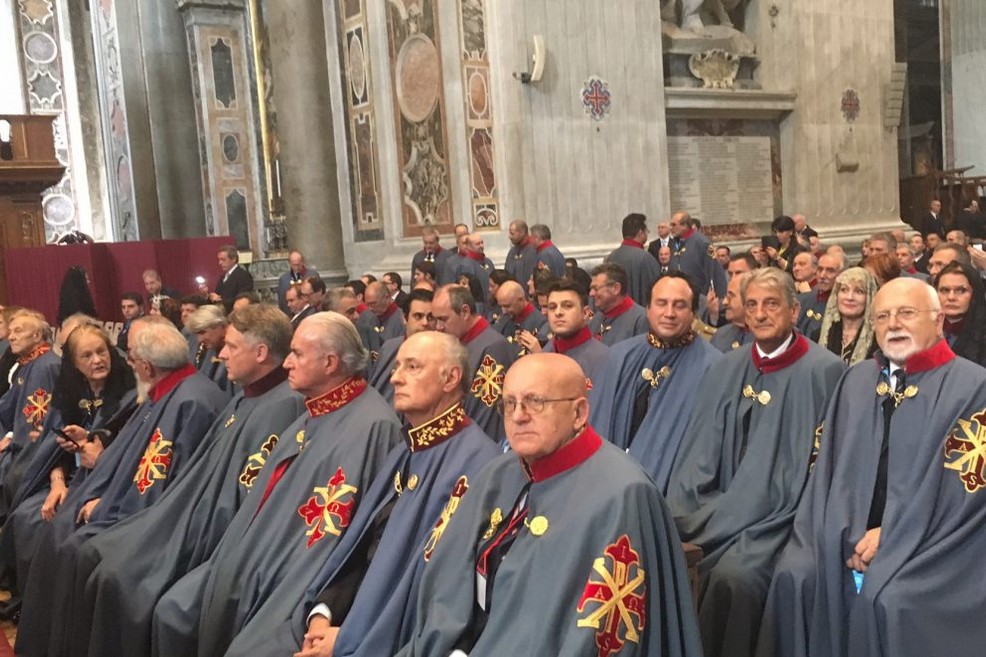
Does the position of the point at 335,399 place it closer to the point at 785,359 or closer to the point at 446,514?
the point at 446,514

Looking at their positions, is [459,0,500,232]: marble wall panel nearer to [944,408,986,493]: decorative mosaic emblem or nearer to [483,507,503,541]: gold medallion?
[944,408,986,493]: decorative mosaic emblem

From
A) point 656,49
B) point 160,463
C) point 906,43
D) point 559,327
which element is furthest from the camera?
point 906,43

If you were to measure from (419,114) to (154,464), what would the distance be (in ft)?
26.4

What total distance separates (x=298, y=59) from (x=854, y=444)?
1165cm

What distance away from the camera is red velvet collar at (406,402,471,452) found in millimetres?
3660

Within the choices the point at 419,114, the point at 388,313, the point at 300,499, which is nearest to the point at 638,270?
the point at 388,313

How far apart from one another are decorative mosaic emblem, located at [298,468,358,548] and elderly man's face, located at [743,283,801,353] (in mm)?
1891

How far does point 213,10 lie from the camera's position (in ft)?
54.4

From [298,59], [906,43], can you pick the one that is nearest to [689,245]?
[298,59]

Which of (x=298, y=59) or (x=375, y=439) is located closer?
(x=375, y=439)

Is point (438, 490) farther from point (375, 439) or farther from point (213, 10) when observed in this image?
point (213, 10)

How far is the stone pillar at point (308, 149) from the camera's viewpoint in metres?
13.9

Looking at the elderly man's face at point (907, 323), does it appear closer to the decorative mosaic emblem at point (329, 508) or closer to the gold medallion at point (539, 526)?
the gold medallion at point (539, 526)

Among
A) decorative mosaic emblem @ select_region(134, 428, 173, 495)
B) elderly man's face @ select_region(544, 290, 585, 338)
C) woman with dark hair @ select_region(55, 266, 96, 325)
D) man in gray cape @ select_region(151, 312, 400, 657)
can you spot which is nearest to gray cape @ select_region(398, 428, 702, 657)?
man in gray cape @ select_region(151, 312, 400, 657)
